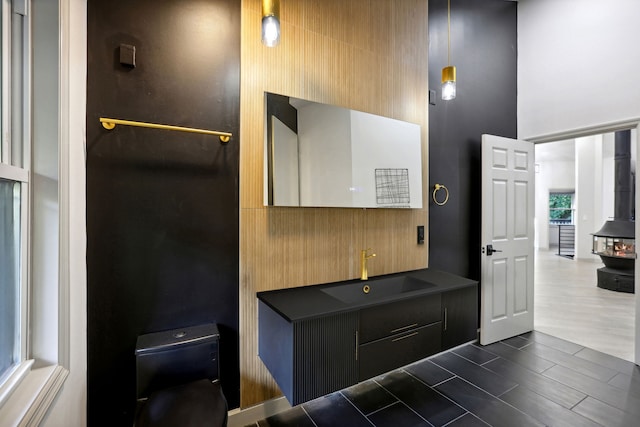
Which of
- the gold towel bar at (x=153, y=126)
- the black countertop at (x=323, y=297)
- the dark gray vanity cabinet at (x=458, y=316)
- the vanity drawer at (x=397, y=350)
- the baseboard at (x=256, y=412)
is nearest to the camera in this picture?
the gold towel bar at (x=153, y=126)

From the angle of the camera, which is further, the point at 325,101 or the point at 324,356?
the point at 325,101

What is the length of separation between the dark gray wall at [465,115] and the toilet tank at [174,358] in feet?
6.70

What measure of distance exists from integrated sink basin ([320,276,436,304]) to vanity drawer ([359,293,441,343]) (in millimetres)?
168

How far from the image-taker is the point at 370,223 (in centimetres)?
228

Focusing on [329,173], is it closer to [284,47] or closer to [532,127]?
[284,47]

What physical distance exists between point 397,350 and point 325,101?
1775mm

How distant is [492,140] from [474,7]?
4.74ft

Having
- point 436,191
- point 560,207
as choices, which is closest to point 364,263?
point 436,191

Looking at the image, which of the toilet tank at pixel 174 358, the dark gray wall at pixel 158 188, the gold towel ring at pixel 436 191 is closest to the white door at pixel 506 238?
the gold towel ring at pixel 436 191

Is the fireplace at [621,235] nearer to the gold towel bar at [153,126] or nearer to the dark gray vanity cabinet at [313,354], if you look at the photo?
the dark gray vanity cabinet at [313,354]

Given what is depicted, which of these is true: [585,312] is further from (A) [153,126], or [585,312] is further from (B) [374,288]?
(A) [153,126]

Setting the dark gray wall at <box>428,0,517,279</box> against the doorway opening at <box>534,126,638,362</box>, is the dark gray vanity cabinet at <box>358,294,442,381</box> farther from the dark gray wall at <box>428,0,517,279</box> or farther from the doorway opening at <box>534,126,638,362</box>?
the doorway opening at <box>534,126,638,362</box>

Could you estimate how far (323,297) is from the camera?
5.71 feet

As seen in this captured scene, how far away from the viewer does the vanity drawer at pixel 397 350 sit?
1.59 m
